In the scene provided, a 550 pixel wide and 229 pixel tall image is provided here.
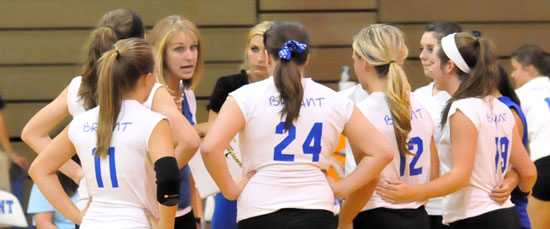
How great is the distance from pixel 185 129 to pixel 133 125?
41 cm

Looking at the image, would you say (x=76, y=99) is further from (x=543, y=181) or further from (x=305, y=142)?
(x=543, y=181)

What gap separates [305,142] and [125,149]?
731mm

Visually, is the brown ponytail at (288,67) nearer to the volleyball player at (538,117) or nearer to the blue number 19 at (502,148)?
the blue number 19 at (502,148)

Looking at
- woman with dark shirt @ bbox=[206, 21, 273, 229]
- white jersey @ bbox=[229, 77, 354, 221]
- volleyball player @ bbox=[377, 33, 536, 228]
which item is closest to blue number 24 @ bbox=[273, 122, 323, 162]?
white jersey @ bbox=[229, 77, 354, 221]

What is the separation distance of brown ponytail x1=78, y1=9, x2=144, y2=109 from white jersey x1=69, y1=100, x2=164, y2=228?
405mm

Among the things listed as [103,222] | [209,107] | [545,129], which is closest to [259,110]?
[103,222]

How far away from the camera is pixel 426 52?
15.8ft

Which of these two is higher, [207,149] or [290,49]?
[290,49]

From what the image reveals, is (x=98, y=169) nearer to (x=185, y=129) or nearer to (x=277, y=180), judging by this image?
(x=185, y=129)

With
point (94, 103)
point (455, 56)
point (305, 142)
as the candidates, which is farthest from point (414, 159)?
point (94, 103)

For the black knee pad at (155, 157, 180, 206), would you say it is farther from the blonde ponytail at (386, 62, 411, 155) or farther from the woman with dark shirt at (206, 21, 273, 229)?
the woman with dark shirt at (206, 21, 273, 229)

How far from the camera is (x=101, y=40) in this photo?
3.71 meters

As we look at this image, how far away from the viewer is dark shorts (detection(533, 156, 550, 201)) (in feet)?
21.7

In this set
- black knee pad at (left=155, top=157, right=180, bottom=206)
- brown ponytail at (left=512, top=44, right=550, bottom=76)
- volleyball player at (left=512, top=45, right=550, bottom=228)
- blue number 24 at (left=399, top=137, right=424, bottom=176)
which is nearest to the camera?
black knee pad at (left=155, top=157, right=180, bottom=206)
